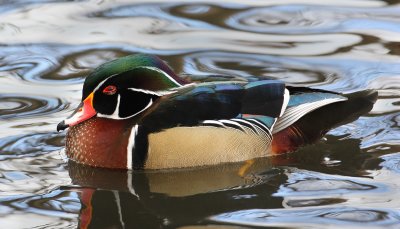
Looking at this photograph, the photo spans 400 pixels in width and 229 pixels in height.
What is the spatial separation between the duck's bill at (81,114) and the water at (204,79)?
307mm

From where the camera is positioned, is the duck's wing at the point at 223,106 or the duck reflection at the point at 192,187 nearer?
the duck reflection at the point at 192,187

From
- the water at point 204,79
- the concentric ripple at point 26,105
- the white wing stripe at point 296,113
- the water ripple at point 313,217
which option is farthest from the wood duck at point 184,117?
the water ripple at point 313,217

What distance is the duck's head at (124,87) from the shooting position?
7125 millimetres

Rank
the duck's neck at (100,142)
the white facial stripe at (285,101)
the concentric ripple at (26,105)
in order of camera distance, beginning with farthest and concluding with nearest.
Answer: the concentric ripple at (26,105)
the white facial stripe at (285,101)
the duck's neck at (100,142)

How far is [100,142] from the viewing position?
721 cm

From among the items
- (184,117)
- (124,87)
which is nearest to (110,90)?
(124,87)

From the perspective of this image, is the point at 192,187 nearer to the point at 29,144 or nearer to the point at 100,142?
the point at 100,142

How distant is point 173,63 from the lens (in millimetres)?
9164

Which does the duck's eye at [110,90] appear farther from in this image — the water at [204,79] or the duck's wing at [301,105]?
the duck's wing at [301,105]

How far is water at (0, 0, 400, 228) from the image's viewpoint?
6316 millimetres

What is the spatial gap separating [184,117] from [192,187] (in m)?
0.49

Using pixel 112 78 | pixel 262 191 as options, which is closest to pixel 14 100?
pixel 112 78

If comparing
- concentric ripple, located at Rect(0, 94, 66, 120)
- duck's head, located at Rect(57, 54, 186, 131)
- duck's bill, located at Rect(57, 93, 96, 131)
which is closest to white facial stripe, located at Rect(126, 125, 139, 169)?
duck's head, located at Rect(57, 54, 186, 131)

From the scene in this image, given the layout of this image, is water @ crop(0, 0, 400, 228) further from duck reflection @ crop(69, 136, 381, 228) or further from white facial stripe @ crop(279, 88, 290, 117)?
white facial stripe @ crop(279, 88, 290, 117)
